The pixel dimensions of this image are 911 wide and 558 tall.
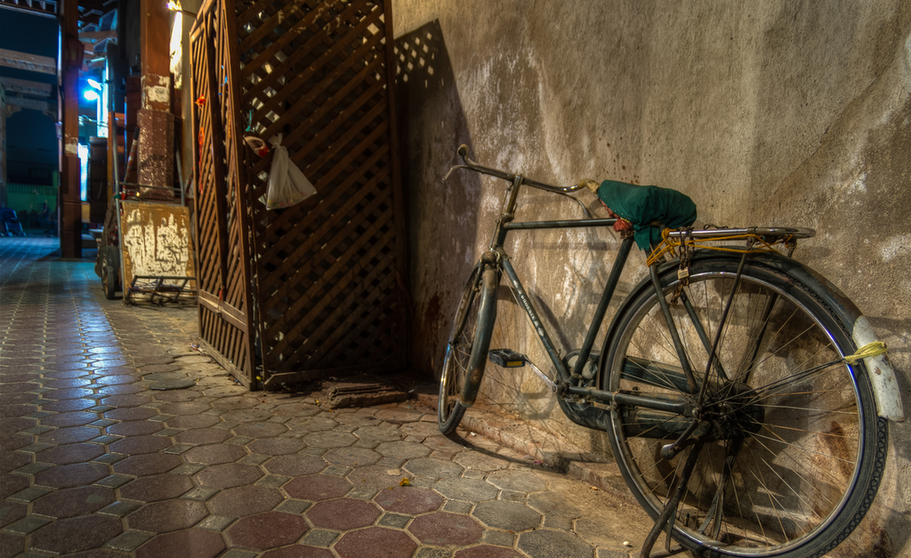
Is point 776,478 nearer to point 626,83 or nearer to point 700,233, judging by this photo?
point 700,233

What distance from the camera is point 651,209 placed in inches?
76.2

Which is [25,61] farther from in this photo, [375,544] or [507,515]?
[507,515]

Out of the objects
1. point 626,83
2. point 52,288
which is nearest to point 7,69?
point 52,288

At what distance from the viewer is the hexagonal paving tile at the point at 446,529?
1.96 metres

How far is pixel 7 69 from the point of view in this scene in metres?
31.8

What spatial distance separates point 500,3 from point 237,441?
318 cm

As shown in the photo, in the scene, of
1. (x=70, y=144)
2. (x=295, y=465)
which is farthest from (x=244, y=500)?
(x=70, y=144)

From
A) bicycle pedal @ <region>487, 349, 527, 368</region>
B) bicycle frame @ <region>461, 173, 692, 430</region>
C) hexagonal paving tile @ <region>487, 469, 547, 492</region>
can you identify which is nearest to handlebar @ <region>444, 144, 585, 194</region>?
bicycle frame @ <region>461, 173, 692, 430</region>

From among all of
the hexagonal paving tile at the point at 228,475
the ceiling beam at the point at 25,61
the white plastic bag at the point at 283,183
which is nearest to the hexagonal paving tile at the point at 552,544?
the hexagonal paving tile at the point at 228,475

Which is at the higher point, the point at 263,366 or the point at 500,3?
the point at 500,3

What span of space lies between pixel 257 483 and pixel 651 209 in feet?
6.81

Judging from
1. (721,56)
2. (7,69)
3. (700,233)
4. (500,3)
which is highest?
(7,69)

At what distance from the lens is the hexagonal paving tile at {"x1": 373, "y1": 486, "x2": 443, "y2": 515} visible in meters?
2.19

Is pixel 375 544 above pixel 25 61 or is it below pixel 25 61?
below
